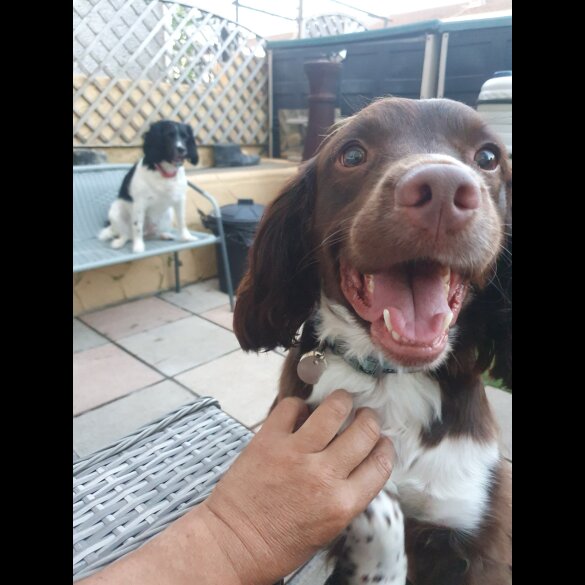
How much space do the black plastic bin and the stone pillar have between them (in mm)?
949

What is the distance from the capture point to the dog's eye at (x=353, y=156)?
1.19 m

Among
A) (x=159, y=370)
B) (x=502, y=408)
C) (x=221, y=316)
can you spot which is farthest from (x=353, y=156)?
(x=221, y=316)

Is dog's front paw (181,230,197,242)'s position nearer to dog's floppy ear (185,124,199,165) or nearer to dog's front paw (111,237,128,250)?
dog's front paw (111,237,128,250)

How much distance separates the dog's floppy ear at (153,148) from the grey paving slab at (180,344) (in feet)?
4.02

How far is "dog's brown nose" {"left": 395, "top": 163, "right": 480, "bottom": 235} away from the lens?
2.72 feet

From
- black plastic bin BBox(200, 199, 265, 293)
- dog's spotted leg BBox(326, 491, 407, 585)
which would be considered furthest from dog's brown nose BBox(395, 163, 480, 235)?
black plastic bin BBox(200, 199, 265, 293)

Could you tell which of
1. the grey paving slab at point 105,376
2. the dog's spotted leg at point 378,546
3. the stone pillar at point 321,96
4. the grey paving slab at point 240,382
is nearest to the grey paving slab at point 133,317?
the grey paving slab at point 105,376

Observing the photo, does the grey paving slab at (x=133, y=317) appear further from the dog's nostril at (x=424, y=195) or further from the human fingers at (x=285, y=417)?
the dog's nostril at (x=424, y=195)

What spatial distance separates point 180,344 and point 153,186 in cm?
127

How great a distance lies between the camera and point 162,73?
5.28 metres

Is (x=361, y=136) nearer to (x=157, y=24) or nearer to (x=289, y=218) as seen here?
(x=289, y=218)

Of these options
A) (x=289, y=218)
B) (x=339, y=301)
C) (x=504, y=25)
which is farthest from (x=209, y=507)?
(x=504, y=25)

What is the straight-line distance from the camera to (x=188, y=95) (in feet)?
17.8
